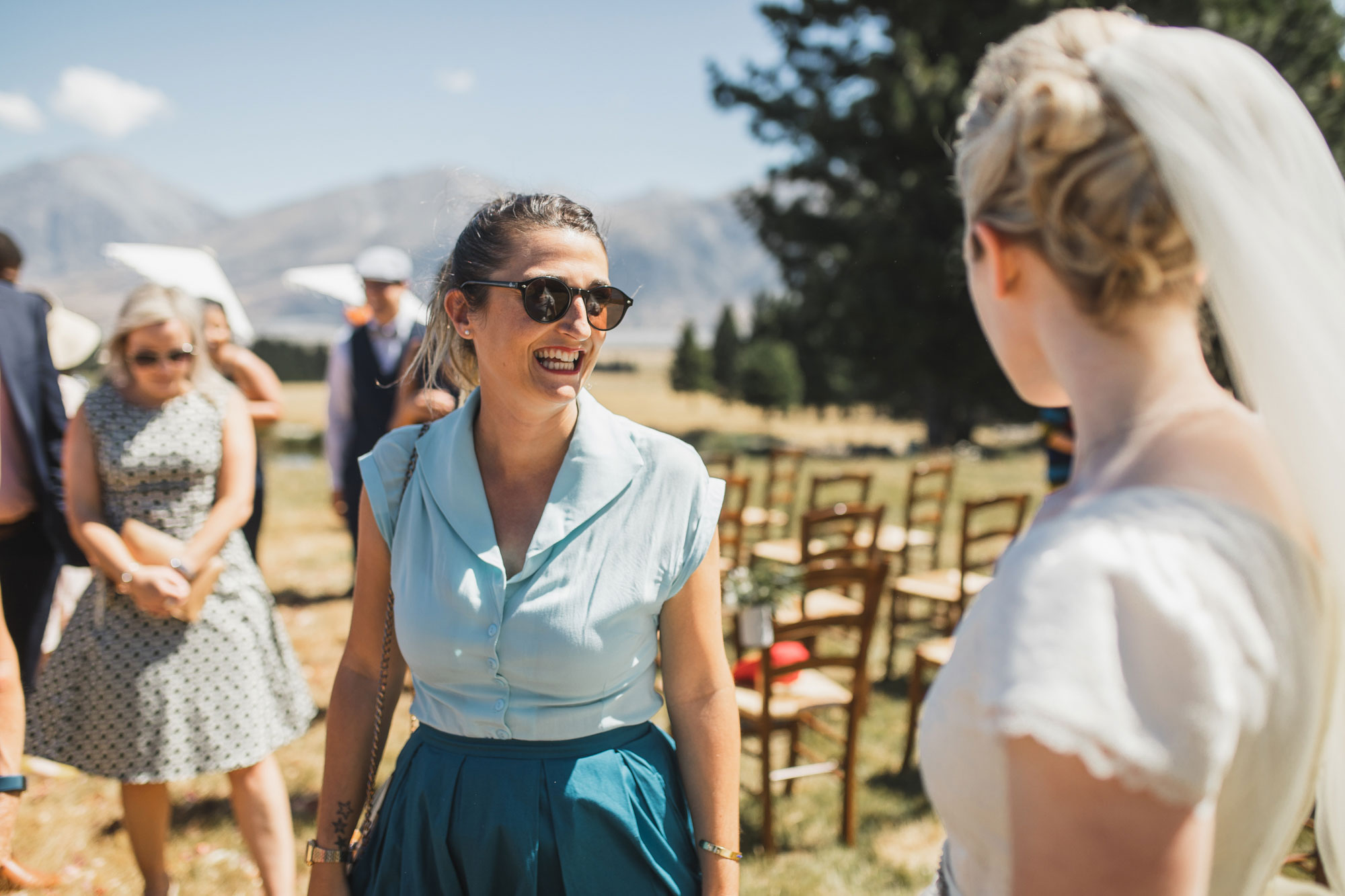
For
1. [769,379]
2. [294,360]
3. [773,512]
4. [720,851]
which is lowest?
[294,360]

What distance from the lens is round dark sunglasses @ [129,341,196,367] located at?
9.93 ft

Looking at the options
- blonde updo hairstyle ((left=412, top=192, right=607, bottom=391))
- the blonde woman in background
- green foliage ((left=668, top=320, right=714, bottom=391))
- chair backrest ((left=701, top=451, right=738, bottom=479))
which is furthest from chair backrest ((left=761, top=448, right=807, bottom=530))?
green foliage ((left=668, top=320, right=714, bottom=391))

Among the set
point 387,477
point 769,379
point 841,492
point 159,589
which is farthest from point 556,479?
point 769,379

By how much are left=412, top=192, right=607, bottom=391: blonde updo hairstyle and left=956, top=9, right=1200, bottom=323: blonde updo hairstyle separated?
1.18 meters

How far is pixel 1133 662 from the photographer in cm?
85

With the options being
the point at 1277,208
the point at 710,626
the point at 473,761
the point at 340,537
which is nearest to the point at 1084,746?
the point at 1277,208

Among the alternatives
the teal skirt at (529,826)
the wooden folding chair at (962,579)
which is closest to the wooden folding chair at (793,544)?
the wooden folding chair at (962,579)

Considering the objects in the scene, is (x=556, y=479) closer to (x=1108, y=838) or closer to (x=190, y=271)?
(x=1108, y=838)

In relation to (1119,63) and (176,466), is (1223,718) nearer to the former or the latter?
(1119,63)

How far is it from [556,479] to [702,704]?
1.93ft

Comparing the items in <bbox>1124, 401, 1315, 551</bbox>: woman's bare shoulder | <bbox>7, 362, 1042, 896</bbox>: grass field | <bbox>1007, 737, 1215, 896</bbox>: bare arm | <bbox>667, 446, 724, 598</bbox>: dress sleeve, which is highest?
<bbox>1124, 401, 1315, 551</bbox>: woman's bare shoulder

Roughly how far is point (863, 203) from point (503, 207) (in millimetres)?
21241

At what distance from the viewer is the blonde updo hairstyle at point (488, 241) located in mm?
1940

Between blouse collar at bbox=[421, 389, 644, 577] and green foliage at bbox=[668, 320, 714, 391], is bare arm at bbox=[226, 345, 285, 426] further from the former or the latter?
green foliage at bbox=[668, 320, 714, 391]
